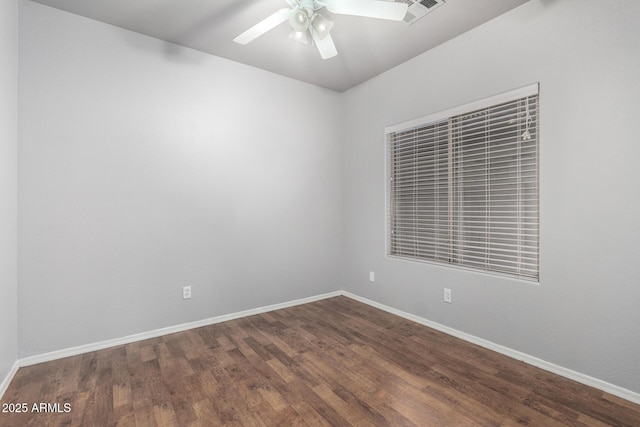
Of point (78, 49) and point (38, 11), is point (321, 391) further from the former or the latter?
point (38, 11)

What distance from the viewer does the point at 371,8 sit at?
1.83 metres

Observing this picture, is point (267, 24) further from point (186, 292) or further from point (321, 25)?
point (186, 292)

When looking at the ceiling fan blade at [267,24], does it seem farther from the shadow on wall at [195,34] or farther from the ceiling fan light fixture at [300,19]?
the shadow on wall at [195,34]

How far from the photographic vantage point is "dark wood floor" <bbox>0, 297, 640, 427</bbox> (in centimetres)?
169

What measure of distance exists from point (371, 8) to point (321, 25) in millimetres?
366

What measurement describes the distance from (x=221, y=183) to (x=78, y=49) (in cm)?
152

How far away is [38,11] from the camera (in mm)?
2266

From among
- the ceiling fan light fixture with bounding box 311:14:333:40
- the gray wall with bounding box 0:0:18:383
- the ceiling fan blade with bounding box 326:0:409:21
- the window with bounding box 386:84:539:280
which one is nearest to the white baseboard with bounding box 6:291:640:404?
the gray wall with bounding box 0:0:18:383

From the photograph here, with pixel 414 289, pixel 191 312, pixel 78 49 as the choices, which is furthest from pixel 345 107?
pixel 191 312

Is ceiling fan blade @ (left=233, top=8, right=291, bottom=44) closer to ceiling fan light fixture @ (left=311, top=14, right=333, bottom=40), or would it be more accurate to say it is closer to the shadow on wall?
ceiling fan light fixture @ (left=311, top=14, right=333, bottom=40)

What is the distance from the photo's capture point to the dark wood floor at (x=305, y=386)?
5.54ft

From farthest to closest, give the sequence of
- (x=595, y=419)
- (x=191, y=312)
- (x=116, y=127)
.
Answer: (x=191, y=312) → (x=116, y=127) → (x=595, y=419)

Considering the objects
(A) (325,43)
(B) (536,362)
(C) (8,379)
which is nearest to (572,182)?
(B) (536,362)

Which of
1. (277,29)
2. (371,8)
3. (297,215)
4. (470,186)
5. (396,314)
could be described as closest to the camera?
(371,8)
